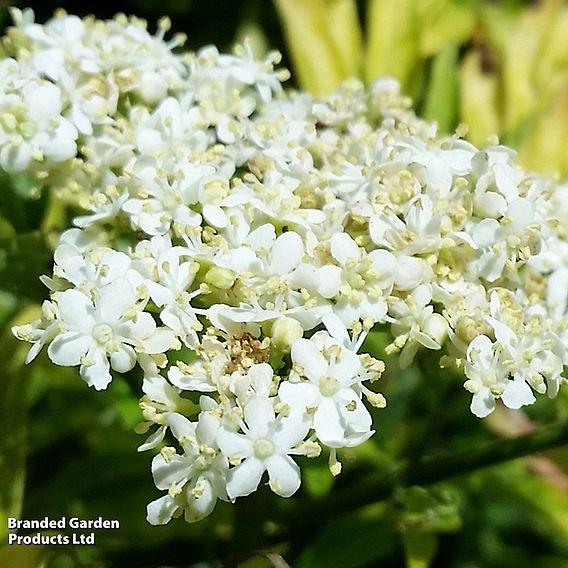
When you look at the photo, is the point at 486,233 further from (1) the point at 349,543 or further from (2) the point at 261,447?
(1) the point at 349,543

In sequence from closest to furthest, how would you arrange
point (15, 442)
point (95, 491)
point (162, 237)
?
point (162, 237)
point (15, 442)
point (95, 491)

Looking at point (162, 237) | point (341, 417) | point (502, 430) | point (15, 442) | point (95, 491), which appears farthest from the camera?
point (502, 430)

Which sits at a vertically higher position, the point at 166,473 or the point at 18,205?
the point at 18,205

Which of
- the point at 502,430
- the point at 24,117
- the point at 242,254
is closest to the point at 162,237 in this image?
the point at 242,254

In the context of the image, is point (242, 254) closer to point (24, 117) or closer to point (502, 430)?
point (24, 117)

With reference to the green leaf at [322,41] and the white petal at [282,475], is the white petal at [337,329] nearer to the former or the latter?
the white petal at [282,475]

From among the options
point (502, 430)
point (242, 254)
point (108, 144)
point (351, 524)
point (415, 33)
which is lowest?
point (351, 524)

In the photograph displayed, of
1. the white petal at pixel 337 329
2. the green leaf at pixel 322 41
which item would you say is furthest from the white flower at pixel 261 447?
the green leaf at pixel 322 41

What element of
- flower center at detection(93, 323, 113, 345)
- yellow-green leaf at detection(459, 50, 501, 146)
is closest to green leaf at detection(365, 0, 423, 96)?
yellow-green leaf at detection(459, 50, 501, 146)
